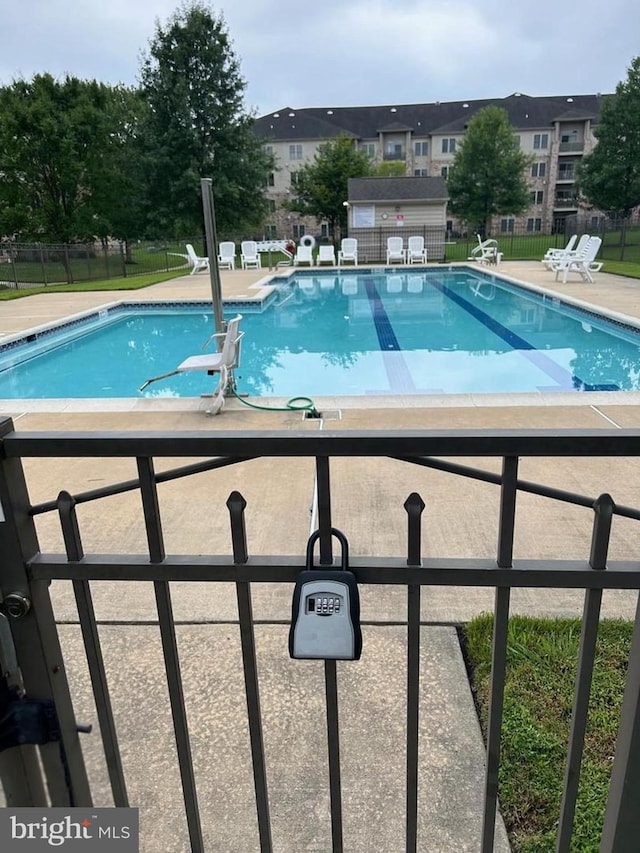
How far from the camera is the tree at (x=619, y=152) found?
28141mm

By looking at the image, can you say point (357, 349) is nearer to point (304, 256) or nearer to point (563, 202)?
point (304, 256)

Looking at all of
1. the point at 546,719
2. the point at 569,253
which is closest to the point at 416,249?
the point at 569,253

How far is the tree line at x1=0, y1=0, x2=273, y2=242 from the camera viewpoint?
2544 cm

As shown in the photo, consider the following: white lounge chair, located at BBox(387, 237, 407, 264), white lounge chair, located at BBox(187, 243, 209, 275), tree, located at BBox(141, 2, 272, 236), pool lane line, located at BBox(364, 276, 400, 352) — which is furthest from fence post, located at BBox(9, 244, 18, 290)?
white lounge chair, located at BBox(387, 237, 407, 264)

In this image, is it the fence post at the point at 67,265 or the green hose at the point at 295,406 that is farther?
the fence post at the point at 67,265

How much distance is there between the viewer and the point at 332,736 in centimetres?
118

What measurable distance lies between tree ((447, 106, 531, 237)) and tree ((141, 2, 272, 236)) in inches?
539

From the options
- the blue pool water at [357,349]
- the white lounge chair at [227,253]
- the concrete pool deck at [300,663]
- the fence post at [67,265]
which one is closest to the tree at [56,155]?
the fence post at [67,265]

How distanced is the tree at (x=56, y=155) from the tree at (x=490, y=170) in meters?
19.1

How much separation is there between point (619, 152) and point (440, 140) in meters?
21.6

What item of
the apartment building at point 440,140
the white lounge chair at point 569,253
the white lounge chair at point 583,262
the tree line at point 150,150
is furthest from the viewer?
the apartment building at point 440,140

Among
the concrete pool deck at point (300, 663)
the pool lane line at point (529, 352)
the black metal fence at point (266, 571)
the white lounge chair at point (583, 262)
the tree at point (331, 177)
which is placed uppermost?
the tree at point (331, 177)

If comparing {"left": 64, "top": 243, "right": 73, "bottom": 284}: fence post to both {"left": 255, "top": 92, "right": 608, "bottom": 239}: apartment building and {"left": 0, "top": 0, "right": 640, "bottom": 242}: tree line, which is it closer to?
{"left": 0, "top": 0, "right": 640, "bottom": 242}: tree line

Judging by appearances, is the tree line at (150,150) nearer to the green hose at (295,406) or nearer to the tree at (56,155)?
the tree at (56,155)
